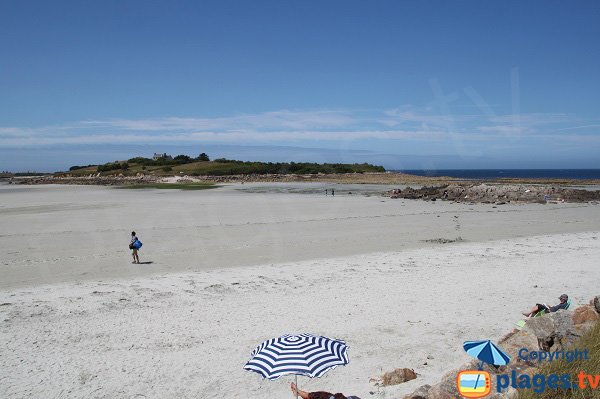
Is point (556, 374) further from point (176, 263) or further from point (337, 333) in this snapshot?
point (176, 263)

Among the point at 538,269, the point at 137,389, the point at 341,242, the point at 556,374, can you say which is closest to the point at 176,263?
the point at 341,242

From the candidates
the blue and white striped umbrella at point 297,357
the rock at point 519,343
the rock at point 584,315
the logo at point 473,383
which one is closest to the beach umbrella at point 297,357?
the blue and white striped umbrella at point 297,357

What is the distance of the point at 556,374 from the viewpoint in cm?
531

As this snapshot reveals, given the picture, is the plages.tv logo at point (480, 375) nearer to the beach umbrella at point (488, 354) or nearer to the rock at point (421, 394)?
the beach umbrella at point (488, 354)

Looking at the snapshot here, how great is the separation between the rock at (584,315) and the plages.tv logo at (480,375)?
2374mm

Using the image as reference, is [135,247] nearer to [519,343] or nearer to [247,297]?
[247,297]

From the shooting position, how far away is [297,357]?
6.46 metres

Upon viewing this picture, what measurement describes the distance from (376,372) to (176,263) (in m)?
10.2

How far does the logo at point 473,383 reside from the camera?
5316 mm

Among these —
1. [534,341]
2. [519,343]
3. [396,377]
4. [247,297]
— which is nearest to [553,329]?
[534,341]

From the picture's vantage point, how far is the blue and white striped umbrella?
20.6ft

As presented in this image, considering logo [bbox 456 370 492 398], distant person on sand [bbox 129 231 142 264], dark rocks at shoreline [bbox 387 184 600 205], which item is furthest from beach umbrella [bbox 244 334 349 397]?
dark rocks at shoreline [bbox 387 184 600 205]

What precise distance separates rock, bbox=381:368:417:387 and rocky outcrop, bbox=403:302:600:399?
1164mm

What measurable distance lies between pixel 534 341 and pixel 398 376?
2.16 metres
